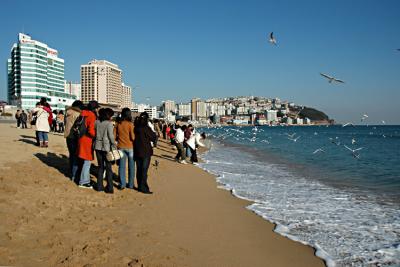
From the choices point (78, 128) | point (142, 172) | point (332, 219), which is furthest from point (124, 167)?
point (332, 219)

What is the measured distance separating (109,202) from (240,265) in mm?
3243

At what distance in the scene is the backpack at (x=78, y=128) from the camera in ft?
22.6

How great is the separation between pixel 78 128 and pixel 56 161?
117 inches

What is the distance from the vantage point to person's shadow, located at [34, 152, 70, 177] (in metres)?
8.50

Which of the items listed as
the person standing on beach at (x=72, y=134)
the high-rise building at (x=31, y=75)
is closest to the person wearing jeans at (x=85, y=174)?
the person standing on beach at (x=72, y=134)

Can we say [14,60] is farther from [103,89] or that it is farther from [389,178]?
[389,178]

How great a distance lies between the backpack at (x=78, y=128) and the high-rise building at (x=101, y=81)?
14360 centimetres

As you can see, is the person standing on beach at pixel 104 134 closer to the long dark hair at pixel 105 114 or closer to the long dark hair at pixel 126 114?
the long dark hair at pixel 105 114

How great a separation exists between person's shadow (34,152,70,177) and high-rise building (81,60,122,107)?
140643 millimetres

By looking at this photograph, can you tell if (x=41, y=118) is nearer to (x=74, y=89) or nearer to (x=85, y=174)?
(x=85, y=174)

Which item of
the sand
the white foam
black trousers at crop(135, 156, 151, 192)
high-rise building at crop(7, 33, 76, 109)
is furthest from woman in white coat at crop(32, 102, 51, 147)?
high-rise building at crop(7, 33, 76, 109)

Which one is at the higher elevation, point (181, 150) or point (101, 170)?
point (101, 170)

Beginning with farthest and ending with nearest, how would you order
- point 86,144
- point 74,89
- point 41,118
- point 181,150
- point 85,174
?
point 74,89, point 181,150, point 41,118, point 85,174, point 86,144

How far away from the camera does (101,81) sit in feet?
491
